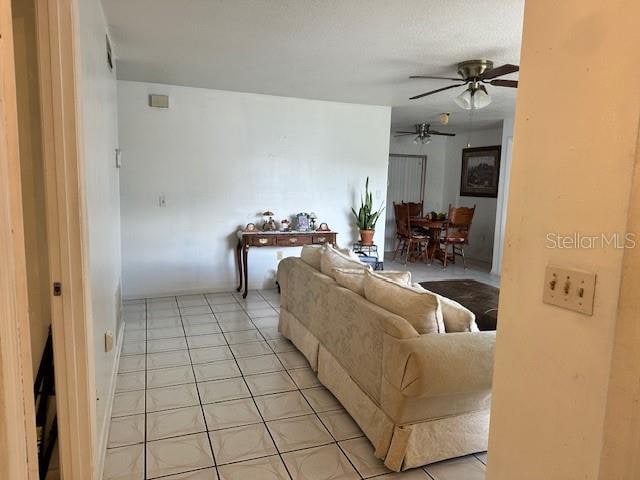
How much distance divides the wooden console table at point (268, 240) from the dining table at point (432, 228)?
2382 mm

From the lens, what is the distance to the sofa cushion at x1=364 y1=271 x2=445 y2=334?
77.3 inches

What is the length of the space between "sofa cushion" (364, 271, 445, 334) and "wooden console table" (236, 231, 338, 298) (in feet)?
→ 8.57

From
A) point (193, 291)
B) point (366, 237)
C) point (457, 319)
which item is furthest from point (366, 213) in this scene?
point (457, 319)

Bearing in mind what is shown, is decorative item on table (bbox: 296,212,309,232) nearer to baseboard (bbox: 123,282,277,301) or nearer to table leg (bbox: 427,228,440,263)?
baseboard (bbox: 123,282,277,301)

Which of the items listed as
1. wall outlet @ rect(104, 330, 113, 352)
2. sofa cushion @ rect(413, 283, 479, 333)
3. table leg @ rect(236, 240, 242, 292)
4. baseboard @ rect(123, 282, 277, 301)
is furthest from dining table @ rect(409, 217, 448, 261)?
wall outlet @ rect(104, 330, 113, 352)

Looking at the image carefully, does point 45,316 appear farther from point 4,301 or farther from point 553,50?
point 553,50

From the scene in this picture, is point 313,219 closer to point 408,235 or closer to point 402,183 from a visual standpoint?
point 408,235

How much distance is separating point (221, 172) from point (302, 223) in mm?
1085

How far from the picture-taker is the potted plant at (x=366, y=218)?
17.8ft

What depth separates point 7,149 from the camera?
2.62 ft

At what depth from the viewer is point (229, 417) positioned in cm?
237

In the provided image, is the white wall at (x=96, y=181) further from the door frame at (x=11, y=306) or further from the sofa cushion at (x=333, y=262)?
the sofa cushion at (x=333, y=262)

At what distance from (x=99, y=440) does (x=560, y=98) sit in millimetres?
2182

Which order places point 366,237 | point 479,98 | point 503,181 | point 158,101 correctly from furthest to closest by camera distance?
1. point 503,181
2. point 366,237
3. point 158,101
4. point 479,98
